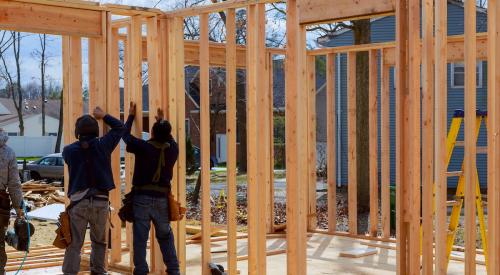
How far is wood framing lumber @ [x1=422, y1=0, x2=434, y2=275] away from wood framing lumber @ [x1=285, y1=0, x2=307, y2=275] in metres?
1.28

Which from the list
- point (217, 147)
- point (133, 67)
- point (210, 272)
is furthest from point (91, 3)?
point (217, 147)

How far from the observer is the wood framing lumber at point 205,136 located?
303 inches

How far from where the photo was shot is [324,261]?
8961 millimetres

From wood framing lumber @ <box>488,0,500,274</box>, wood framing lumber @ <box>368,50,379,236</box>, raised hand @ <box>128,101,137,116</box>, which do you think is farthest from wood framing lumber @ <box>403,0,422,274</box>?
wood framing lumber @ <box>368,50,379,236</box>

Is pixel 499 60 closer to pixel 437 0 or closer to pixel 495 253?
pixel 437 0

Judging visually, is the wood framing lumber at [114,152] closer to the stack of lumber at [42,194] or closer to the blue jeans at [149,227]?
the blue jeans at [149,227]

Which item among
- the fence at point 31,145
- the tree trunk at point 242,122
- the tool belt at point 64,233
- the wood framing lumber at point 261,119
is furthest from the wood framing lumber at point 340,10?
the fence at point 31,145

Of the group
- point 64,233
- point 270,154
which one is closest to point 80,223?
point 64,233

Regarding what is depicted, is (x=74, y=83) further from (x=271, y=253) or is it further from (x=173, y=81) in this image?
(x=271, y=253)

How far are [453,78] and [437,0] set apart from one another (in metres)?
15.0

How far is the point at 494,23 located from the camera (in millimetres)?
5480

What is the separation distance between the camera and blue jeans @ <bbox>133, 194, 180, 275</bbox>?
23.3 ft

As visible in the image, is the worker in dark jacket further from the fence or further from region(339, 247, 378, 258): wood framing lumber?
the fence

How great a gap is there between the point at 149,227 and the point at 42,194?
12937 mm
